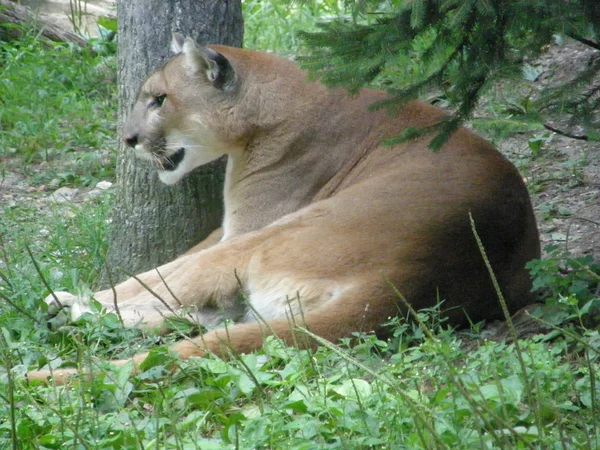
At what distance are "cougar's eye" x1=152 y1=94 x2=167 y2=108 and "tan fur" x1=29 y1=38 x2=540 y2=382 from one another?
0.08ft

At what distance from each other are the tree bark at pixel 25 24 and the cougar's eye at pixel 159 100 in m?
4.08

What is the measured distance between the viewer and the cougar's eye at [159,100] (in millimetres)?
5043

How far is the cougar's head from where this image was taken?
16.3 feet

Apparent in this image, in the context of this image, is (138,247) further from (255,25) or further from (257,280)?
(255,25)

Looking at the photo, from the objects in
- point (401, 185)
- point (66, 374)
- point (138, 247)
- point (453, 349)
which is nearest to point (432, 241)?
point (401, 185)

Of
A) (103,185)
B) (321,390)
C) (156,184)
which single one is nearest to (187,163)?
(156,184)

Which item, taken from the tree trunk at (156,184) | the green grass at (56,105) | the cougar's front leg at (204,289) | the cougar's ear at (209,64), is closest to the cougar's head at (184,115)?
the cougar's ear at (209,64)

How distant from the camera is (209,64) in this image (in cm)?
493

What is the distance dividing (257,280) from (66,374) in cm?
112

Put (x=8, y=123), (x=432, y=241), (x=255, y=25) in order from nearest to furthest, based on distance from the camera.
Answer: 1. (x=432, y=241)
2. (x=8, y=123)
3. (x=255, y=25)

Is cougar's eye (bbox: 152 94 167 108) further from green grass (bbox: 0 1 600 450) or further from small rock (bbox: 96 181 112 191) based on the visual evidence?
small rock (bbox: 96 181 112 191)

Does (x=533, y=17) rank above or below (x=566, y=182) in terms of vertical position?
above

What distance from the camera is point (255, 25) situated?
8.69 metres

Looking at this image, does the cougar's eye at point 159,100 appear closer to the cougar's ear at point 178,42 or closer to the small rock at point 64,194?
the cougar's ear at point 178,42
